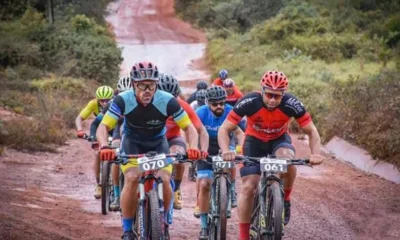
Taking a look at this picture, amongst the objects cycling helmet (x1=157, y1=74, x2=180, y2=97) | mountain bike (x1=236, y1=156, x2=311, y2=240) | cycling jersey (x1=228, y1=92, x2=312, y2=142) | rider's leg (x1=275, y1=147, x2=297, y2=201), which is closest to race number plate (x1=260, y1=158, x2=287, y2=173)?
mountain bike (x1=236, y1=156, x2=311, y2=240)

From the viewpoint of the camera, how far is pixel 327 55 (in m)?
37.3

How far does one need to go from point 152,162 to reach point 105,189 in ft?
13.6

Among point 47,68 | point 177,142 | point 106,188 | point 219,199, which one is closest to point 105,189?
point 106,188

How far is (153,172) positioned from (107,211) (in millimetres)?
4194

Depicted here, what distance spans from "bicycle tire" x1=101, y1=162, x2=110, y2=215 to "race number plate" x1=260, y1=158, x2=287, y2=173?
165 inches

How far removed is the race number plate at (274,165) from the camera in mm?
8133

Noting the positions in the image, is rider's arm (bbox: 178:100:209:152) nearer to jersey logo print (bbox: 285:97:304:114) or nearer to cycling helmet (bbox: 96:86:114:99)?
jersey logo print (bbox: 285:97:304:114)

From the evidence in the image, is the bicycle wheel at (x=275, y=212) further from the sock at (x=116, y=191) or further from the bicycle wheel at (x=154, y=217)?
the sock at (x=116, y=191)

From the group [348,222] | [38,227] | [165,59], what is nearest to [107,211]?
[38,227]

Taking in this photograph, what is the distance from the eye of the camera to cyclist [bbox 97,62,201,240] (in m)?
8.09

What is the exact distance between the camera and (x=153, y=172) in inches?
316

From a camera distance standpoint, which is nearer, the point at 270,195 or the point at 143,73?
the point at 143,73

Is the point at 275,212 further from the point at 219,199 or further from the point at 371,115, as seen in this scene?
the point at 371,115

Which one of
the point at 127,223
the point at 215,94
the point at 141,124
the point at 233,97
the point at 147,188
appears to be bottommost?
the point at 127,223
